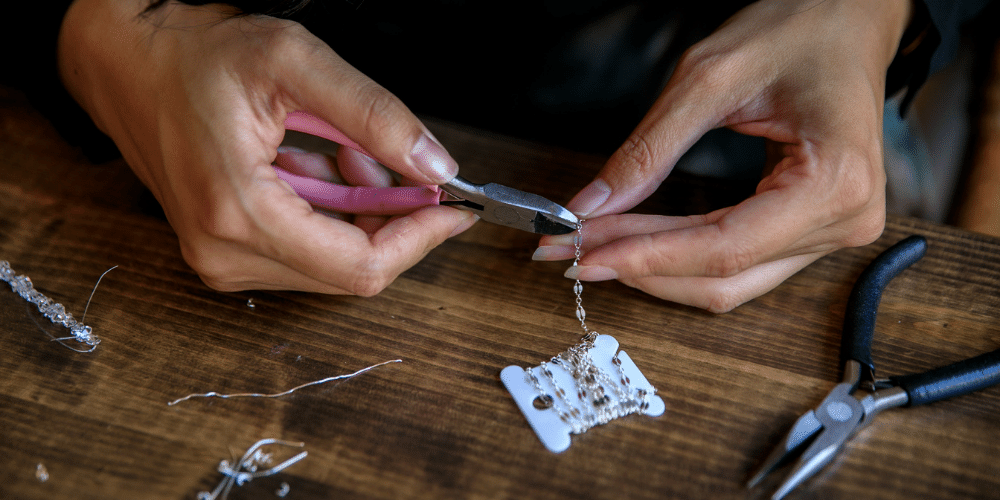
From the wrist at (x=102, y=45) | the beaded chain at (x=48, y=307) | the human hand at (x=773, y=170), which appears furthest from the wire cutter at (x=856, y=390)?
the wrist at (x=102, y=45)

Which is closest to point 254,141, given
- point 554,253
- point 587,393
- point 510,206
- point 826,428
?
point 510,206

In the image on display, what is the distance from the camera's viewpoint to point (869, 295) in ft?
2.91

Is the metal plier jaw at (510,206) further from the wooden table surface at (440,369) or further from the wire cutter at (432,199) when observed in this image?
the wooden table surface at (440,369)

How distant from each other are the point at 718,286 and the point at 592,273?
0.19 metres

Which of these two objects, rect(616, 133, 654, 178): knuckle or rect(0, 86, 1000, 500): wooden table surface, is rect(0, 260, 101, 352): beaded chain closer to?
rect(0, 86, 1000, 500): wooden table surface

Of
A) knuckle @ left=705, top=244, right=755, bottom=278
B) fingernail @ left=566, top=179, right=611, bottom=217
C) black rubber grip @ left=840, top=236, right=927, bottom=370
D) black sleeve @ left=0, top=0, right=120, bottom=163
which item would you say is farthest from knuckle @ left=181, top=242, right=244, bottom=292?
black rubber grip @ left=840, top=236, right=927, bottom=370

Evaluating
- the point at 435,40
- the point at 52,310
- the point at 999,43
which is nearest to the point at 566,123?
the point at 435,40

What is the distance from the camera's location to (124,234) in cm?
101

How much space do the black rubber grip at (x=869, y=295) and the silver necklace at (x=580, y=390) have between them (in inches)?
11.3

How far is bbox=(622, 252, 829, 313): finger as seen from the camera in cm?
89

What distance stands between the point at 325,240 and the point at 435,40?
28.4 inches

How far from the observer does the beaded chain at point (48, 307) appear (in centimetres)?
86

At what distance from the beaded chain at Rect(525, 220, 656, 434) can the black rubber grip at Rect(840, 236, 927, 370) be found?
0.29 meters

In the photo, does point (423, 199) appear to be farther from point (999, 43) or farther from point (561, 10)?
point (999, 43)
